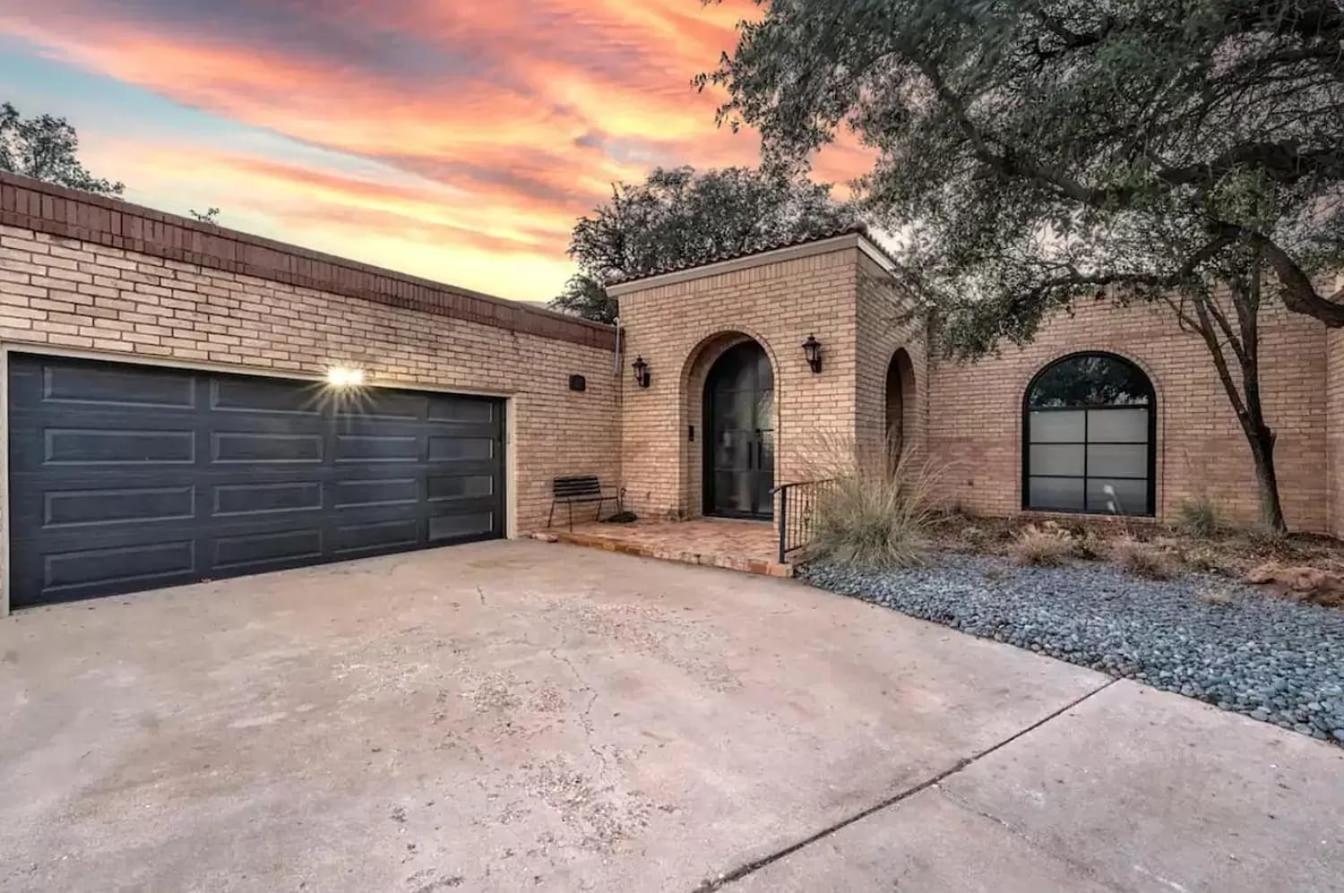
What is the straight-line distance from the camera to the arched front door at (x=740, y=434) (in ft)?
29.5

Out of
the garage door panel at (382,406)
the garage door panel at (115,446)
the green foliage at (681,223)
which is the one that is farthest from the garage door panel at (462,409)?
the green foliage at (681,223)

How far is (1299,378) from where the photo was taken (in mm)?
7809

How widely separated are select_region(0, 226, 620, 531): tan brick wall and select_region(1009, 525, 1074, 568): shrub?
5.69 meters

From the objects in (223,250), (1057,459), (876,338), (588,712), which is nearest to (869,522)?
(876,338)

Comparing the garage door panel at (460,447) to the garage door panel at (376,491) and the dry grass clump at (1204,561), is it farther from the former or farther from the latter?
the dry grass clump at (1204,561)

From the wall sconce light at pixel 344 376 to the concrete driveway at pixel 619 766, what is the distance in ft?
9.43

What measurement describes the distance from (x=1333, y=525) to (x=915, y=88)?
25.4 ft

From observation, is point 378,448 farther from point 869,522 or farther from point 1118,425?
point 1118,425

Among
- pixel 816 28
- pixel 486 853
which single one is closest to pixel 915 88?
pixel 816 28

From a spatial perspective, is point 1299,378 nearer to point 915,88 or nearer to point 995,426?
point 995,426

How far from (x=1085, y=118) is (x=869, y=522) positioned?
3.69 metres

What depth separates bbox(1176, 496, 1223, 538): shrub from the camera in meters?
7.56

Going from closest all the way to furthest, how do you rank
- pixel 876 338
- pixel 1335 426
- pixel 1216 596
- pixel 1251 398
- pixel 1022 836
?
pixel 1022 836, pixel 1216 596, pixel 1251 398, pixel 1335 426, pixel 876 338

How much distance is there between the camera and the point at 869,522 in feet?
19.8
